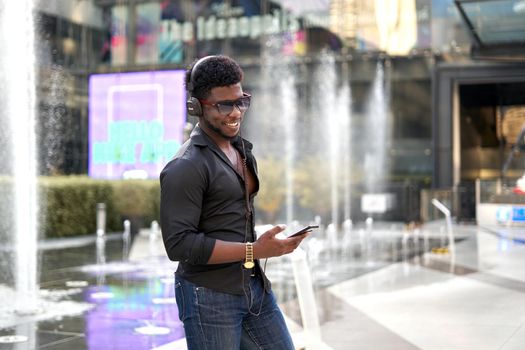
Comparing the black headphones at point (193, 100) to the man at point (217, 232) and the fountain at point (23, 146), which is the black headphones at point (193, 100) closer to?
the man at point (217, 232)

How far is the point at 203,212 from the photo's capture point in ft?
10.8

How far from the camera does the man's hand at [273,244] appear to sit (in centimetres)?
317

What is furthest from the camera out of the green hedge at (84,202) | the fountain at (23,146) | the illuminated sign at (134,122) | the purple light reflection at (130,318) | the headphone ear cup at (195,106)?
the illuminated sign at (134,122)

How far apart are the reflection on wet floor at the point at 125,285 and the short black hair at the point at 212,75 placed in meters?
4.28

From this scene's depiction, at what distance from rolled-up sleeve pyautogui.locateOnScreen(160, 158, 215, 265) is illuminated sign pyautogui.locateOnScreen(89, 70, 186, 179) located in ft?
92.6

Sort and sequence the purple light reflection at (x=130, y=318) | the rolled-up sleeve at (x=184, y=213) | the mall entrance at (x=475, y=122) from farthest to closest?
the mall entrance at (x=475, y=122) < the purple light reflection at (x=130, y=318) < the rolled-up sleeve at (x=184, y=213)

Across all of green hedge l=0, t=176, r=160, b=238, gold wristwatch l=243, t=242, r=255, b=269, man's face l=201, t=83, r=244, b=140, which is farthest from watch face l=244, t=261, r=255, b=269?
green hedge l=0, t=176, r=160, b=238

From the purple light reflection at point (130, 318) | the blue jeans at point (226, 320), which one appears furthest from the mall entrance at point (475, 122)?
the blue jeans at point (226, 320)

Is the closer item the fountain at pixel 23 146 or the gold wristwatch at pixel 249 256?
the gold wristwatch at pixel 249 256

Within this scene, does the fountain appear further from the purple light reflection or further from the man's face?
the man's face

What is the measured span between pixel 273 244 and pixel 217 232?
0.25 m

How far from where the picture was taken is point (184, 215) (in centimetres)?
318

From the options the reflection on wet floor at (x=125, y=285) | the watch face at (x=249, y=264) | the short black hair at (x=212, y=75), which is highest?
the short black hair at (x=212, y=75)

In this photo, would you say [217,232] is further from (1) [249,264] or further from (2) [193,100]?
(2) [193,100]
